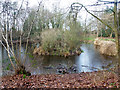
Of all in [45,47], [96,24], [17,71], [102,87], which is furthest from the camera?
[45,47]

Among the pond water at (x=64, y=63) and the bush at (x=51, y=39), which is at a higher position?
the bush at (x=51, y=39)

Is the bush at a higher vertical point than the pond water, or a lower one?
higher

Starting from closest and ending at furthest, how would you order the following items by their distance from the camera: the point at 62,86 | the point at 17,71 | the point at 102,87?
the point at 102,87 → the point at 62,86 → the point at 17,71

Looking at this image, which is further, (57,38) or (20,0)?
(57,38)

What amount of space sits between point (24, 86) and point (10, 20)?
5.98 feet

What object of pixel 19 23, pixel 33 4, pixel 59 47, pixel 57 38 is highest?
pixel 33 4

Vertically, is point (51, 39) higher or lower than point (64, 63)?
higher

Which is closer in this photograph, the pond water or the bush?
the pond water

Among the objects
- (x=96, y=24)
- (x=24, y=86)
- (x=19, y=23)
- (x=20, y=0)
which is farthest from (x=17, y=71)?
(x=96, y=24)

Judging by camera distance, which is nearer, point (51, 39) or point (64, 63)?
point (64, 63)

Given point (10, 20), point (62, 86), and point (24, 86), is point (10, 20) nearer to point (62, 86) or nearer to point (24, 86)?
point (24, 86)

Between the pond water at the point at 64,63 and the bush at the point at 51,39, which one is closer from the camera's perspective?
the pond water at the point at 64,63

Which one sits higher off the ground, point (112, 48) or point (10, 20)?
point (10, 20)

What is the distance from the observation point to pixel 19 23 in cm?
348
